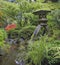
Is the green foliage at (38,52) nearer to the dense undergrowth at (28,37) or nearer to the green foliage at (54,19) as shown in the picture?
the dense undergrowth at (28,37)

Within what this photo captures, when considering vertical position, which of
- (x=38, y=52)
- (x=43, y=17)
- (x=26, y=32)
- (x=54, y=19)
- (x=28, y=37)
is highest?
(x=43, y=17)

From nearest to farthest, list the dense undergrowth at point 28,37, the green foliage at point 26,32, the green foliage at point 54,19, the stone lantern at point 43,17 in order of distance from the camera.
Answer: the dense undergrowth at point 28,37 → the stone lantern at point 43,17 → the green foliage at point 54,19 → the green foliage at point 26,32

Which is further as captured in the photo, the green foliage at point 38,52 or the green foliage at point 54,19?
the green foliage at point 54,19

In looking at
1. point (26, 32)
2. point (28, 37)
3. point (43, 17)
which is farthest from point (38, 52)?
point (26, 32)

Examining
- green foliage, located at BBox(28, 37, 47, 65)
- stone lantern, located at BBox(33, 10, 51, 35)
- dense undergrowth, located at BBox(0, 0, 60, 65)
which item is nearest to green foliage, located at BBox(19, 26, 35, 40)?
dense undergrowth, located at BBox(0, 0, 60, 65)

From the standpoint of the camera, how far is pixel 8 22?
1336cm

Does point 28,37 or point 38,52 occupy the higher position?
point 38,52

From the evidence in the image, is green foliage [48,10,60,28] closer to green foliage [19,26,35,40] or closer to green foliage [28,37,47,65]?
green foliage [19,26,35,40]

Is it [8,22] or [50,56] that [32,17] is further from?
[50,56]

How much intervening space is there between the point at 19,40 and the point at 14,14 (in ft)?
8.59

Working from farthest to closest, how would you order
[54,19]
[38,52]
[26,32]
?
[26,32] < [54,19] < [38,52]

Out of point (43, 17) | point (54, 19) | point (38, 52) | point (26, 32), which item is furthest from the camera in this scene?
point (26, 32)

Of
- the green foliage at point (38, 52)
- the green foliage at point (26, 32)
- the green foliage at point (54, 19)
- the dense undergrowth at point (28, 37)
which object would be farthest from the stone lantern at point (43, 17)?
the green foliage at point (38, 52)

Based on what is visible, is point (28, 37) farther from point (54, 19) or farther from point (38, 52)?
point (38, 52)
